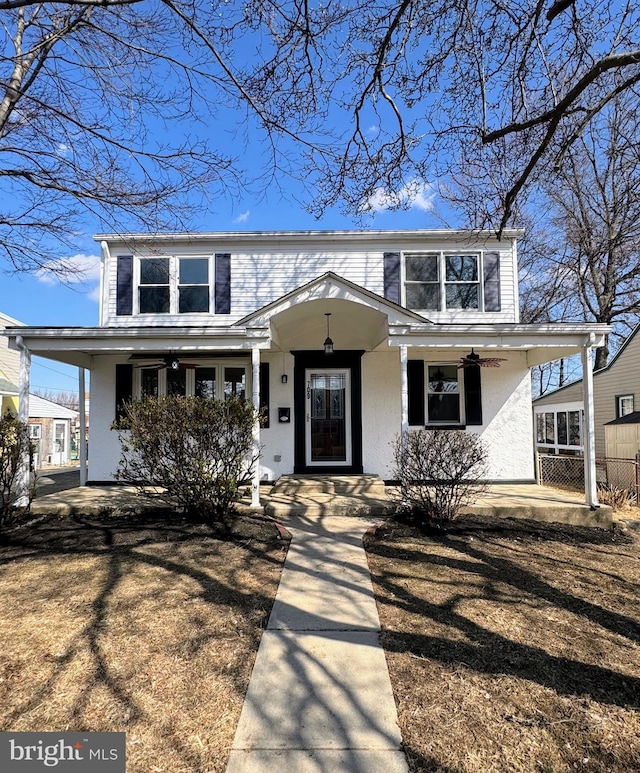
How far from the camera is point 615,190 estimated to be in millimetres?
14820

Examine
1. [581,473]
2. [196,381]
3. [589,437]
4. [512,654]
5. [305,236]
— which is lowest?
[512,654]

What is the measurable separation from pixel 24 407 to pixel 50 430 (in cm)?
1864

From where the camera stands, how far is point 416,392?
31.7 ft

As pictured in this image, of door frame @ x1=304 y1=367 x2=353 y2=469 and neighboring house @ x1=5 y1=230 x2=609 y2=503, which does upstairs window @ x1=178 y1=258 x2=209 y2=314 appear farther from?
door frame @ x1=304 y1=367 x2=353 y2=469

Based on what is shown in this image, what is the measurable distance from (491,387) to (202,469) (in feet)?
21.3

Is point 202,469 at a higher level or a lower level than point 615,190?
lower

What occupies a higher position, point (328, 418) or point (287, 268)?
point (287, 268)

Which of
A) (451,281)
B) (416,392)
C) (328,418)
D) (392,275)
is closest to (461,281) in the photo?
(451,281)

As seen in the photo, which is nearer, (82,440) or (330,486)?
(330,486)

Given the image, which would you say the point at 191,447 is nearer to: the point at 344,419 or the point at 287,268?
the point at 344,419

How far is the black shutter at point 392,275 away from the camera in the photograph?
388 inches

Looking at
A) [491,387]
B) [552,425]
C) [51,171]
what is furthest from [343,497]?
[552,425]

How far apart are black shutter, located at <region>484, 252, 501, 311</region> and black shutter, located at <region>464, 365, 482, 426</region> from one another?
59.0 inches

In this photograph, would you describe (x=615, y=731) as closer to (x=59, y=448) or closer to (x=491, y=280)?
(x=491, y=280)
